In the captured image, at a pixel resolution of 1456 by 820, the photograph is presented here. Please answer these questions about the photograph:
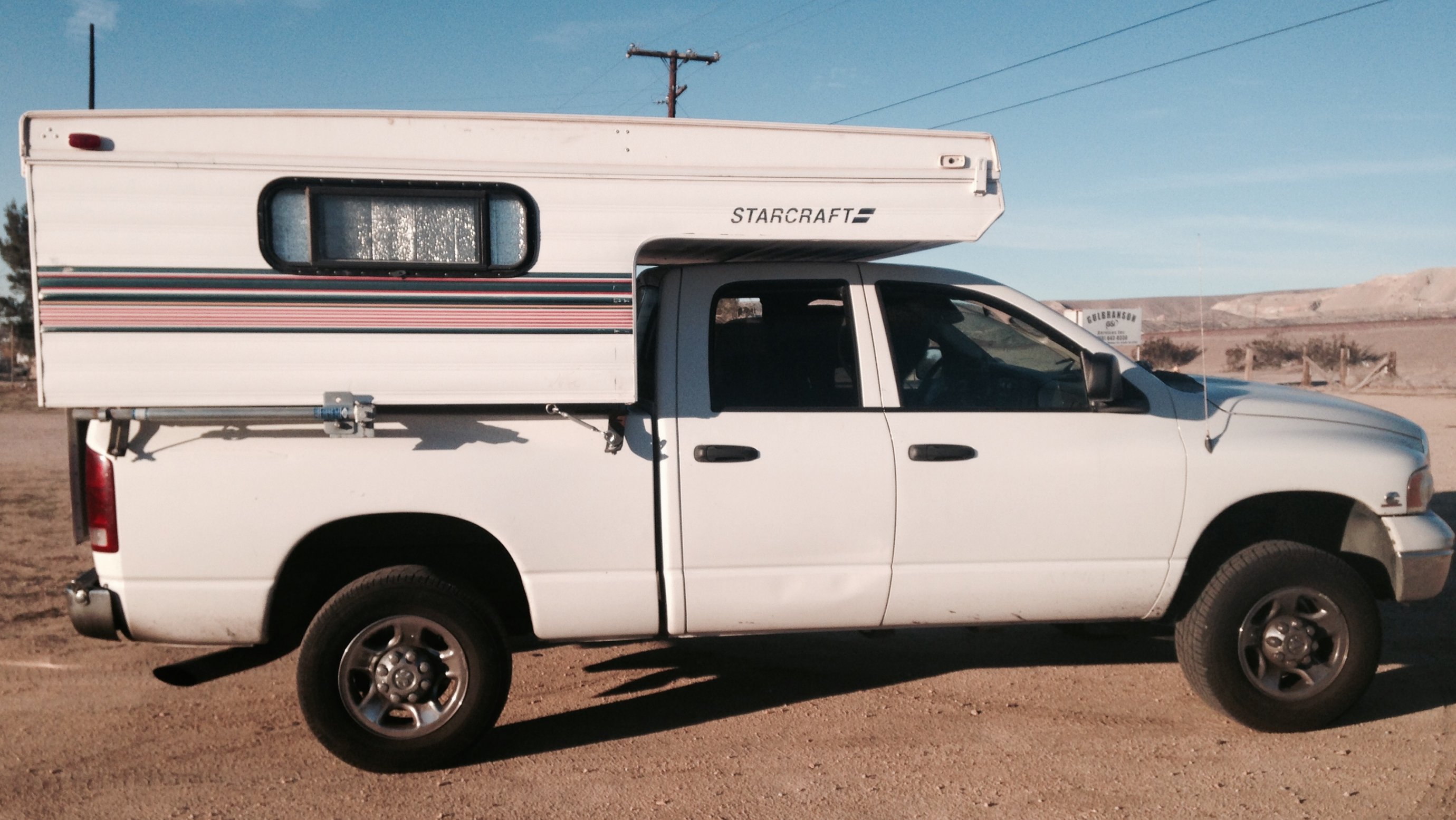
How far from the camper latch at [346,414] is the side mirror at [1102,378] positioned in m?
2.75

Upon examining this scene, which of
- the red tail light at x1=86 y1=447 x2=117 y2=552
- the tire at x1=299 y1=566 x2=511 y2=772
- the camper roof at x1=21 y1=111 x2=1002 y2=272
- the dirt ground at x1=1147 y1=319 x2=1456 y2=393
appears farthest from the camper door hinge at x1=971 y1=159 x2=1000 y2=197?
the dirt ground at x1=1147 y1=319 x2=1456 y2=393

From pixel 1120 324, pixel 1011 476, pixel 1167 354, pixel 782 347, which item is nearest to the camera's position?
pixel 1011 476

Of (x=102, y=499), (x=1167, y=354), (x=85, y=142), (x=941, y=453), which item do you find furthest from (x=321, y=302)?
(x=1167, y=354)

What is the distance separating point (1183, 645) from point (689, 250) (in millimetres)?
2727

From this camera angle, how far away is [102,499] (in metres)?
4.05

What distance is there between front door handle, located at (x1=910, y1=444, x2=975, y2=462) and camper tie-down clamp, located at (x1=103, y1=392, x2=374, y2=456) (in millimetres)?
2084

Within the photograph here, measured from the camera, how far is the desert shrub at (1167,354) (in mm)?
36594

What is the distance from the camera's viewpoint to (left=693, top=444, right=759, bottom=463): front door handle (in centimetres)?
434

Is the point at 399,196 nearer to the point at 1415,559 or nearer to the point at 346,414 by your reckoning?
the point at 346,414

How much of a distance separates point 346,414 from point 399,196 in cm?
83

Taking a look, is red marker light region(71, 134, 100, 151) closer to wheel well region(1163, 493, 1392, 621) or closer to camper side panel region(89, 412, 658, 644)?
camper side panel region(89, 412, 658, 644)

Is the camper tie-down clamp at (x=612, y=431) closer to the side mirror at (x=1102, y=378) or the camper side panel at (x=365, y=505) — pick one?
the camper side panel at (x=365, y=505)

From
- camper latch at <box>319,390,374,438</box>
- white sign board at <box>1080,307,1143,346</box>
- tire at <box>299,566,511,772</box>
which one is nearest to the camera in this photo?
camper latch at <box>319,390,374,438</box>

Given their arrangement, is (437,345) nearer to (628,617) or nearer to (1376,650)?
(628,617)
